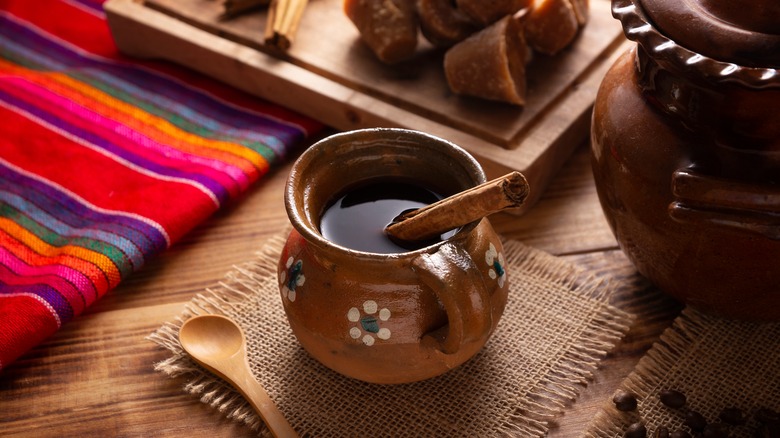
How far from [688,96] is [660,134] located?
6 centimetres

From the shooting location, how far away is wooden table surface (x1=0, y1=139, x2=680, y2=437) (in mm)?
1057

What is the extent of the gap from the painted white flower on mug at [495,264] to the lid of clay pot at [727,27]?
32 centimetres

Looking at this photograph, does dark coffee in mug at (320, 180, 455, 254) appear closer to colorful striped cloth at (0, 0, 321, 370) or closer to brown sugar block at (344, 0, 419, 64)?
colorful striped cloth at (0, 0, 321, 370)

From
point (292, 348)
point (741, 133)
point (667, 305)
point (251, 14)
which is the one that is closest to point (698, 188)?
point (741, 133)

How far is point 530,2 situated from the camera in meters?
1.41

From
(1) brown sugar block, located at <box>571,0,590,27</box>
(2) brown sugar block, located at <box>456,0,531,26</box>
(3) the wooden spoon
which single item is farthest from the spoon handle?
(1) brown sugar block, located at <box>571,0,590,27</box>

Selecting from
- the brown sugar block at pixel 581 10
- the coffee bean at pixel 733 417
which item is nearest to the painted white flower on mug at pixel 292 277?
the coffee bean at pixel 733 417

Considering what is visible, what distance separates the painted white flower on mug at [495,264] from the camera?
3.28ft

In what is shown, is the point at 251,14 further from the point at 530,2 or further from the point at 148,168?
the point at 530,2

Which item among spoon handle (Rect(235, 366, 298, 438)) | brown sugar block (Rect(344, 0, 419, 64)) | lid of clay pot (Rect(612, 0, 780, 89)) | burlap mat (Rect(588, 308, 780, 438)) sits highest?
lid of clay pot (Rect(612, 0, 780, 89))

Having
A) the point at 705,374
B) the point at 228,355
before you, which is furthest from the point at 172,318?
the point at 705,374

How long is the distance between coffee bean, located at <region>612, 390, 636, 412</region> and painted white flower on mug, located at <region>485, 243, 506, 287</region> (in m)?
0.20

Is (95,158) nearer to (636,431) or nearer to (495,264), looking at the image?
(495,264)

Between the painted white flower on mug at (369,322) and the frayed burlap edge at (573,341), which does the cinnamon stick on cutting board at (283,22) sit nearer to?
the frayed burlap edge at (573,341)
